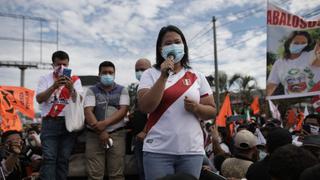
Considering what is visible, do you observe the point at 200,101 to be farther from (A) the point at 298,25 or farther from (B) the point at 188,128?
(A) the point at 298,25

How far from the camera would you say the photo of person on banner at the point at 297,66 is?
6.27 m

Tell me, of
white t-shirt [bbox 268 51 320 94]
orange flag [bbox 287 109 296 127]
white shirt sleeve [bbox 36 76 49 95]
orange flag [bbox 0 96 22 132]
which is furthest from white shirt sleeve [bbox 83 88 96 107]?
orange flag [bbox 287 109 296 127]

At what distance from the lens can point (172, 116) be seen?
2768 millimetres

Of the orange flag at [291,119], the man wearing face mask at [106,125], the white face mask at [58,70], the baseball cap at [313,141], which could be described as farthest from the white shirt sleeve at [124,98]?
the orange flag at [291,119]

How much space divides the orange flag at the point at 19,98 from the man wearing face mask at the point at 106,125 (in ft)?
17.6

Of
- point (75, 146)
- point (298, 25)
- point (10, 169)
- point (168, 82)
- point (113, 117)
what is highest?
point (298, 25)

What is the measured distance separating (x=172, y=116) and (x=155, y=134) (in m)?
0.18

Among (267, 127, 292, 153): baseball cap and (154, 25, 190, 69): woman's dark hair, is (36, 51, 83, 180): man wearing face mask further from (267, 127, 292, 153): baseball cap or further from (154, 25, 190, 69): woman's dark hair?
(267, 127, 292, 153): baseball cap

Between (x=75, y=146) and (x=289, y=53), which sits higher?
(x=289, y=53)

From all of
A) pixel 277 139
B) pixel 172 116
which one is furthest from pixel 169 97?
pixel 277 139

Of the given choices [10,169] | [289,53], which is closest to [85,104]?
[10,169]

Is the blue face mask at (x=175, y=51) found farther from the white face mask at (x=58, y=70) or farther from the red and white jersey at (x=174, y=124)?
the white face mask at (x=58, y=70)

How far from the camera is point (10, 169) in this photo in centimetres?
466

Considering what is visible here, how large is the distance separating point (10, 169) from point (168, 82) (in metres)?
2.78
